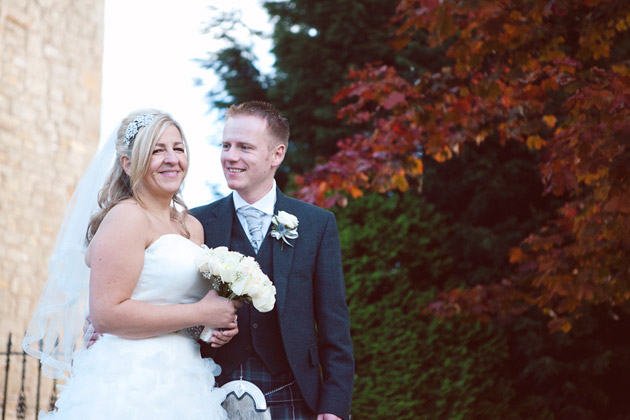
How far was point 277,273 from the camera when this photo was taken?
3.17m

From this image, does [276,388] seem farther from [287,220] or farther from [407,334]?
[407,334]

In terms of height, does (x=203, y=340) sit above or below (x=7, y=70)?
below

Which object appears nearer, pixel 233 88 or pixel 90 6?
pixel 90 6

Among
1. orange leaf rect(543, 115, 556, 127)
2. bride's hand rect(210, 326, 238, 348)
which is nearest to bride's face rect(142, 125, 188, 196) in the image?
bride's hand rect(210, 326, 238, 348)

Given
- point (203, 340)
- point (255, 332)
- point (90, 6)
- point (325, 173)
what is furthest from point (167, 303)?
point (90, 6)

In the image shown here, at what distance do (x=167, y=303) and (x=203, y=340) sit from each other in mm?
203

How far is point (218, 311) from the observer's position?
2867mm

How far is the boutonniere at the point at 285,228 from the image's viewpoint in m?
3.22

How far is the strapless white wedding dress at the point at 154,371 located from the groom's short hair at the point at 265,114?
2.05 feet

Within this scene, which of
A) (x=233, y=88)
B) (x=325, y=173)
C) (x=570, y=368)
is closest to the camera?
(x=325, y=173)

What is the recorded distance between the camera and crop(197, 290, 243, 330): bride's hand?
2854 mm

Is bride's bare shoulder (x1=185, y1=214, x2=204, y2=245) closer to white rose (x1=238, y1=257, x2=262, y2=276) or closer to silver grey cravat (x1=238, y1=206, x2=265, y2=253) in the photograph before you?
silver grey cravat (x1=238, y1=206, x2=265, y2=253)

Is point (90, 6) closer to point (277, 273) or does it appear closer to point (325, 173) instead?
point (325, 173)

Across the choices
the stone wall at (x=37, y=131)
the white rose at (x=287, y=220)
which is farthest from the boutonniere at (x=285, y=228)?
the stone wall at (x=37, y=131)
